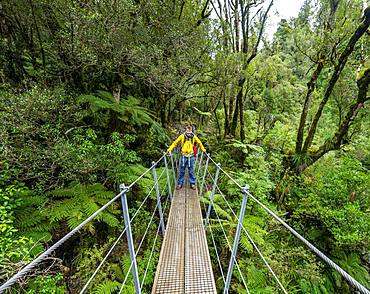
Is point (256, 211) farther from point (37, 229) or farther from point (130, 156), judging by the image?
point (37, 229)

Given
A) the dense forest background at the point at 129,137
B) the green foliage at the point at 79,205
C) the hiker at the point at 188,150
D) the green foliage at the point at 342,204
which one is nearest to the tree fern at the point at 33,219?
the dense forest background at the point at 129,137

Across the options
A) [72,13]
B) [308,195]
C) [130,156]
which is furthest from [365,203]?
[72,13]

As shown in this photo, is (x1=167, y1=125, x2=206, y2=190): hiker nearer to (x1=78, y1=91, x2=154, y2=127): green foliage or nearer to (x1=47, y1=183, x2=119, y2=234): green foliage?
(x1=78, y1=91, x2=154, y2=127): green foliage

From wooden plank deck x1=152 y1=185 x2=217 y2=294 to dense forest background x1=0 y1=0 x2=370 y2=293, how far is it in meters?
0.92

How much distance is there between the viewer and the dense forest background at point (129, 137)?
3410 mm

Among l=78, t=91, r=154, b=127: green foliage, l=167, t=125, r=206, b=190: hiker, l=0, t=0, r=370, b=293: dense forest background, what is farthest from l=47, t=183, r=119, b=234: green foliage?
l=167, t=125, r=206, b=190: hiker

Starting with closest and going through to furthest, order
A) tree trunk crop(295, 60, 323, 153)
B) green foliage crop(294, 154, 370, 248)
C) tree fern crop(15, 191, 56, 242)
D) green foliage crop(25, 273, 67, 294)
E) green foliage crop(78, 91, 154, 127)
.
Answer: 1. green foliage crop(25, 273, 67, 294)
2. tree fern crop(15, 191, 56, 242)
3. green foliage crop(78, 91, 154, 127)
4. green foliage crop(294, 154, 370, 248)
5. tree trunk crop(295, 60, 323, 153)

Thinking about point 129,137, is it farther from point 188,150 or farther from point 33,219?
point 33,219

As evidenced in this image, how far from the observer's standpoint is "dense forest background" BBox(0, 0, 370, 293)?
134 inches

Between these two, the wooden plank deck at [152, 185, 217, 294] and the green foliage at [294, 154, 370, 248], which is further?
the green foliage at [294, 154, 370, 248]

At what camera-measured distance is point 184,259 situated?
2611 millimetres

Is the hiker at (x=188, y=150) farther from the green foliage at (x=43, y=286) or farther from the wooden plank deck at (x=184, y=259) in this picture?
the green foliage at (x=43, y=286)

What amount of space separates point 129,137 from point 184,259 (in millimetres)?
2885

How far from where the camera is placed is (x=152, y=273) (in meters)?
3.76
